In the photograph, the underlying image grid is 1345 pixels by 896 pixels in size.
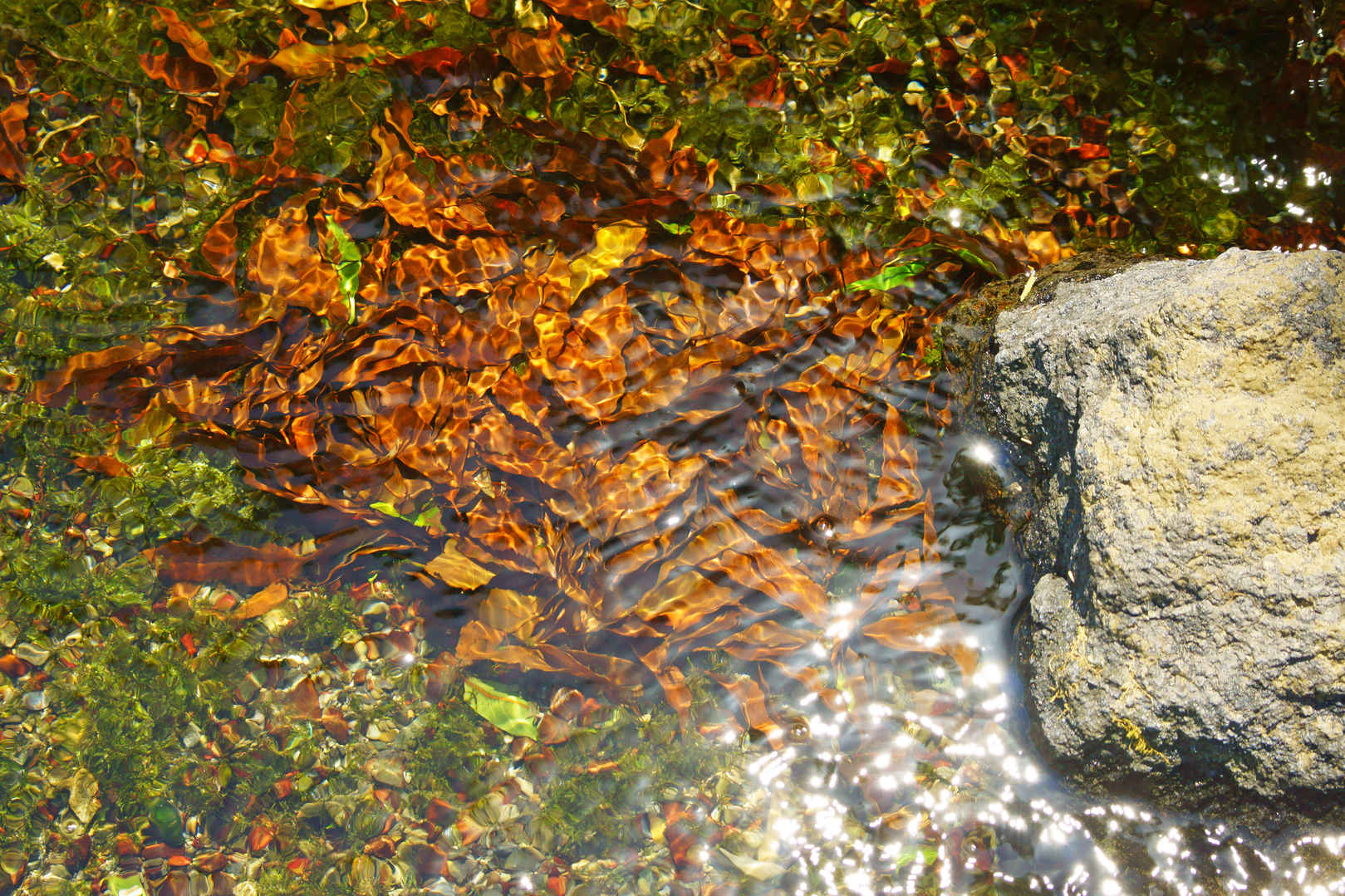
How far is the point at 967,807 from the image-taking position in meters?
2.54

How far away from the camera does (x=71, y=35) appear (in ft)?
11.4

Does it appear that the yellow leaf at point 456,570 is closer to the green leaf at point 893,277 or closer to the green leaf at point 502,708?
the green leaf at point 502,708

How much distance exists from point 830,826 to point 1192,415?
1456 mm

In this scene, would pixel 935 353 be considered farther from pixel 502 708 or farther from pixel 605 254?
pixel 502 708

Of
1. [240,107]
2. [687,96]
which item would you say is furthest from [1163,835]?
[240,107]

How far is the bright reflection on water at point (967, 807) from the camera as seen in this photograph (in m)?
2.33

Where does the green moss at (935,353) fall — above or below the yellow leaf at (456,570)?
above

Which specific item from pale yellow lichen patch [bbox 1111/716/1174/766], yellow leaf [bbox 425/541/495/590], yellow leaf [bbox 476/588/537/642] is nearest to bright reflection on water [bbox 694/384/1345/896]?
pale yellow lichen patch [bbox 1111/716/1174/766]

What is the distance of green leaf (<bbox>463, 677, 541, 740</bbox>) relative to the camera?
2.81 metres

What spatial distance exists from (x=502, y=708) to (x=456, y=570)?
45cm

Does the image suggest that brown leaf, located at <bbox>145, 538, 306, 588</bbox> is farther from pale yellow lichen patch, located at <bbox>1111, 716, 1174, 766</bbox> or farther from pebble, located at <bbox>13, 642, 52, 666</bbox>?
pale yellow lichen patch, located at <bbox>1111, 716, 1174, 766</bbox>

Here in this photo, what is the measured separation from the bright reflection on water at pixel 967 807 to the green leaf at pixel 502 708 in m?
0.70

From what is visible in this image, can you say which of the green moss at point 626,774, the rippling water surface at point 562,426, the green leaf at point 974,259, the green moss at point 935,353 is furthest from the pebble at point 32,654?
the green leaf at point 974,259

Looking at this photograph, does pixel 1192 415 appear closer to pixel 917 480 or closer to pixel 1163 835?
pixel 917 480
